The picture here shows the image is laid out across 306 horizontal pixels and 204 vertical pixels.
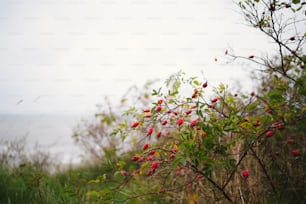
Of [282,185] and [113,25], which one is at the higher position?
[113,25]

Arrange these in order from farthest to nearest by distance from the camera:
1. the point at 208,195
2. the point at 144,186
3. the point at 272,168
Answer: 1. the point at 144,186
2. the point at 272,168
3. the point at 208,195

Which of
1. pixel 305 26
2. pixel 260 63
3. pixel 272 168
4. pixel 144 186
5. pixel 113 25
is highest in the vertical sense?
pixel 113 25

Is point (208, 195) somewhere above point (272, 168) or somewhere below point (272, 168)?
below

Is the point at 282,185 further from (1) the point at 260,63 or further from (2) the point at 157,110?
(2) the point at 157,110

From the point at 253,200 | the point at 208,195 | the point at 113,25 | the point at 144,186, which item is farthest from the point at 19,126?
the point at 253,200

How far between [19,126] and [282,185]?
451 centimetres

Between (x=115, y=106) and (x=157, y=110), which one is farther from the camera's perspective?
(x=115, y=106)

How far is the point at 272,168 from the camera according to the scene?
6.02ft

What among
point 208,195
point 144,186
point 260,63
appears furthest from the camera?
point 144,186

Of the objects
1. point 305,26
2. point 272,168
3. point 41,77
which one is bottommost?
point 272,168

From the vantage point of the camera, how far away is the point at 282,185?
5.61 feet

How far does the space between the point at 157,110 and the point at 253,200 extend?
1.01 metres

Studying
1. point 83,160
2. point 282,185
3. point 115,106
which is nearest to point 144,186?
point 282,185

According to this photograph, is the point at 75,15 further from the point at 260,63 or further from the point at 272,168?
the point at 272,168
